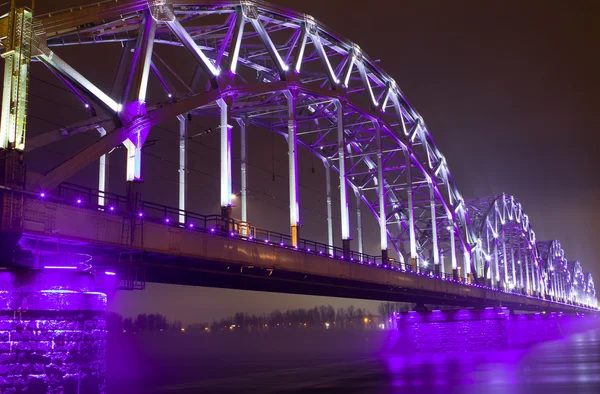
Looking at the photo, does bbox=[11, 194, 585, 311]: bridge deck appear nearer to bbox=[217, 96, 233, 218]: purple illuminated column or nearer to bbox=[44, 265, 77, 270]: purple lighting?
bbox=[44, 265, 77, 270]: purple lighting

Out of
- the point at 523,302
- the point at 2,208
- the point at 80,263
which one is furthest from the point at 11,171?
the point at 523,302

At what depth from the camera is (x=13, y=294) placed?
23.2m

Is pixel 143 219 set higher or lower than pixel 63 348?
higher

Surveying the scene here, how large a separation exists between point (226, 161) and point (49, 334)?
18298 millimetres

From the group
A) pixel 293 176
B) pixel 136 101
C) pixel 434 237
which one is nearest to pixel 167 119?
pixel 136 101

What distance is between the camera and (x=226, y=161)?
130 ft

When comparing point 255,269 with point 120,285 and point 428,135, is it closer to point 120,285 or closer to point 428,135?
point 120,285

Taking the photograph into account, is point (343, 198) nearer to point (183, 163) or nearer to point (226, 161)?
point (183, 163)

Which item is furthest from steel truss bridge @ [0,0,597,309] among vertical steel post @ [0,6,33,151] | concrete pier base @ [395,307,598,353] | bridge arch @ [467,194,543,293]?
bridge arch @ [467,194,543,293]

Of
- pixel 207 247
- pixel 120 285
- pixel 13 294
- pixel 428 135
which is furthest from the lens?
pixel 428 135

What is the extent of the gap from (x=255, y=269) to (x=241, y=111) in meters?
23.5

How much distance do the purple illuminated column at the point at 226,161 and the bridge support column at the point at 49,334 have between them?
14437 millimetres

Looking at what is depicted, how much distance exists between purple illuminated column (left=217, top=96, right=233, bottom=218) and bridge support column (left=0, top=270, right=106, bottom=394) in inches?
568

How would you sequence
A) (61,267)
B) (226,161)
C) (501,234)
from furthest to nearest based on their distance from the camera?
(501,234) → (226,161) → (61,267)
